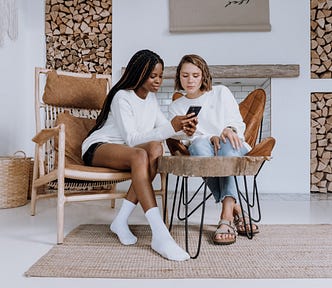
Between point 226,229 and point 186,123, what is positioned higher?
point 186,123

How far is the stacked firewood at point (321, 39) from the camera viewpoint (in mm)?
3611

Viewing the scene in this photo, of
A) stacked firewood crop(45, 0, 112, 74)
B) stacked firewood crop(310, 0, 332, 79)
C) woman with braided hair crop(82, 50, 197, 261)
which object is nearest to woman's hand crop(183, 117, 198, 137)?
woman with braided hair crop(82, 50, 197, 261)

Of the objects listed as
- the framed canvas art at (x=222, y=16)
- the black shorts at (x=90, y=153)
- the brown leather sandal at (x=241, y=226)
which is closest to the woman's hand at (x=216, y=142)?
the brown leather sandal at (x=241, y=226)

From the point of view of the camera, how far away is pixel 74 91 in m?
2.55

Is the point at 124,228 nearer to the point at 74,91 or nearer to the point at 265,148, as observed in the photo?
the point at 265,148

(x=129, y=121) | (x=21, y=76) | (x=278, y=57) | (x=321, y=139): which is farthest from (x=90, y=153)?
(x=321, y=139)

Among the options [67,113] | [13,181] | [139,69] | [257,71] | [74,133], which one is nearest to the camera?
[139,69]

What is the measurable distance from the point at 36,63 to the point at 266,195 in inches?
100

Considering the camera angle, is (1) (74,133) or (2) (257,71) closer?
(1) (74,133)

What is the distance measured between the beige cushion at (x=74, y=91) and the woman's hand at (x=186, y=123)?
3.49 feet

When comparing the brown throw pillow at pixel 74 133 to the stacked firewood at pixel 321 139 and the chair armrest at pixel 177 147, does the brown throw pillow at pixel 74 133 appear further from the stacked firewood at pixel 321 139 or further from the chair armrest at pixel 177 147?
the stacked firewood at pixel 321 139

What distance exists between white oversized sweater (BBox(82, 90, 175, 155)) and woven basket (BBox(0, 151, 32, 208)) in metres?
1.05

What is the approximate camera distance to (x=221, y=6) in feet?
11.8

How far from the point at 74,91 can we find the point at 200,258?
1.50 metres
